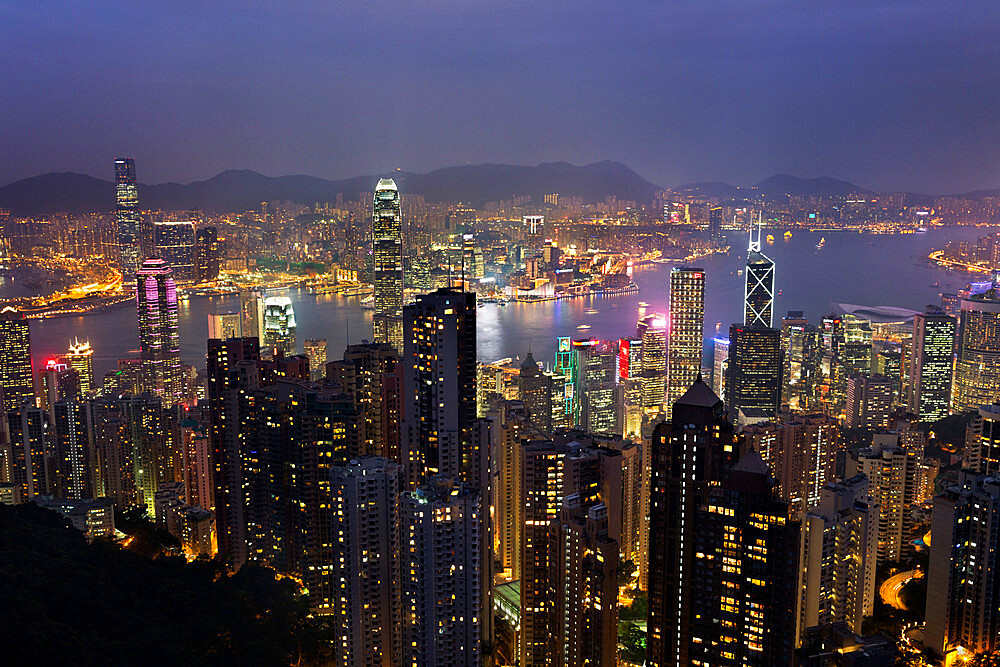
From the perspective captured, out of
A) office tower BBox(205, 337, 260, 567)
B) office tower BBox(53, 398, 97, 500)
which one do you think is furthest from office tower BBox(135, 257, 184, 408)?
office tower BBox(205, 337, 260, 567)

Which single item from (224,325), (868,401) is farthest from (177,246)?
(868,401)

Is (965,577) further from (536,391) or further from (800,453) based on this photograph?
(536,391)

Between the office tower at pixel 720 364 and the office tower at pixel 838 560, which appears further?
the office tower at pixel 720 364

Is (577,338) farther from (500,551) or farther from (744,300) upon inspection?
(500,551)

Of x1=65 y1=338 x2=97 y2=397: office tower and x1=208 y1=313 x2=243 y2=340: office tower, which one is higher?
x1=208 y1=313 x2=243 y2=340: office tower

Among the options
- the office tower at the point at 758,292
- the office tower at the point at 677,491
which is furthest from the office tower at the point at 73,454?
the office tower at the point at 758,292

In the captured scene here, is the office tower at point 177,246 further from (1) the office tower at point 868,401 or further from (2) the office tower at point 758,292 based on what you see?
(1) the office tower at point 868,401

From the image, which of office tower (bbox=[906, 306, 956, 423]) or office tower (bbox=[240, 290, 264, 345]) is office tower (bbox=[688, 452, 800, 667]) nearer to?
office tower (bbox=[240, 290, 264, 345])

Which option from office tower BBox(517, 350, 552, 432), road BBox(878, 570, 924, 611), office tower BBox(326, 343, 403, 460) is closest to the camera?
road BBox(878, 570, 924, 611)
